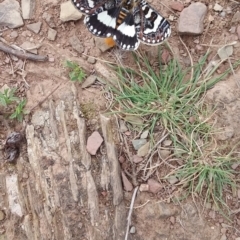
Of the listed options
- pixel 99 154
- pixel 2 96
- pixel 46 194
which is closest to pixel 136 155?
pixel 99 154

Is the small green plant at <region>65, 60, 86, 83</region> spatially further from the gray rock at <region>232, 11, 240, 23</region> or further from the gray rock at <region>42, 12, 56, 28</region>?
the gray rock at <region>232, 11, 240, 23</region>

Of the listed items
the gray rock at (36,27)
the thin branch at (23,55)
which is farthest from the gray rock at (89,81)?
the gray rock at (36,27)

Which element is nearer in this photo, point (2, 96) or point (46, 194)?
point (46, 194)

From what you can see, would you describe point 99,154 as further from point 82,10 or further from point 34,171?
point 82,10

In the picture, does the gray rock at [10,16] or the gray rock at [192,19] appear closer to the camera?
the gray rock at [192,19]

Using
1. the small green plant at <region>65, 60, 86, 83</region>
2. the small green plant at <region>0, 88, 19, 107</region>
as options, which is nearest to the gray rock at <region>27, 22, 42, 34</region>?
the small green plant at <region>65, 60, 86, 83</region>

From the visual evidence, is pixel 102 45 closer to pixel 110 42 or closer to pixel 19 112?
pixel 110 42

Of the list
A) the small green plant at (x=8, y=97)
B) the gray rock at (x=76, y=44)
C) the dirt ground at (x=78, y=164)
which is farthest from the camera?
the gray rock at (x=76, y=44)

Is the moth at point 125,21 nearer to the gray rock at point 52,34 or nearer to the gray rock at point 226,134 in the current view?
the gray rock at point 52,34
